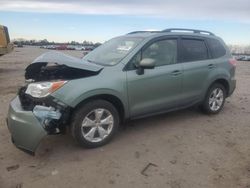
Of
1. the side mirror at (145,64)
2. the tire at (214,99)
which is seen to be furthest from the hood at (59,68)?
the tire at (214,99)

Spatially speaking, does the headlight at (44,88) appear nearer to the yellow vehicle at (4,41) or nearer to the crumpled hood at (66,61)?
the crumpled hood at (66,61)

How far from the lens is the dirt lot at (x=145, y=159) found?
429 cm

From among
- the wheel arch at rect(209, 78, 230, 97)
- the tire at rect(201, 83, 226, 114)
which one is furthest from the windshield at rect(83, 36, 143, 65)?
the wheel arch at rect(209, 78, 230, 97)

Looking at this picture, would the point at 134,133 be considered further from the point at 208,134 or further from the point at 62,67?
the point at 62,67

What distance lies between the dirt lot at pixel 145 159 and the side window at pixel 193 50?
4.20 ft

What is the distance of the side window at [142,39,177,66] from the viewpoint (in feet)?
19.5

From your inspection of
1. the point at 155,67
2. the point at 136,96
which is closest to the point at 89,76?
the point at 136,96

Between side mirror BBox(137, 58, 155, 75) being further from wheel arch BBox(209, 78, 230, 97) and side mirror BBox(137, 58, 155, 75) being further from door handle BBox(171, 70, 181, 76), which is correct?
wheel arch BBox(209, 78, 230, 97)

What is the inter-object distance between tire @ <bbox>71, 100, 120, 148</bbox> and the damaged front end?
7.1 inches

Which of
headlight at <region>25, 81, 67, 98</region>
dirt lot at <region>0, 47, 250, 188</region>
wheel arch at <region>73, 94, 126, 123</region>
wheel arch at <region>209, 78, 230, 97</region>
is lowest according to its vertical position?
dirt lot at <region>0, 47, 250, 188</region>

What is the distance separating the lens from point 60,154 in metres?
5.04

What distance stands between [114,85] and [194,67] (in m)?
2.03

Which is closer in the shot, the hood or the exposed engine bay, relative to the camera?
the exposed engine bay

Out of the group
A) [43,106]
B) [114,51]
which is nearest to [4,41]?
[114,51]
